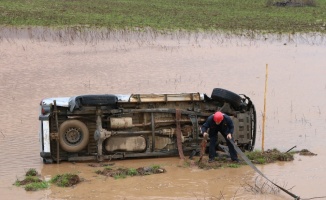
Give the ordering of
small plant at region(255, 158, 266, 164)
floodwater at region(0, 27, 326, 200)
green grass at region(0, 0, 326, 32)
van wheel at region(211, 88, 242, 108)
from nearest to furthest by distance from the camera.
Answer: floodwater at region(0, 27, 326, 200)
small plant at region(255, 158, 266, 164)
van wheel at region(211, 88, 242, 108)
green grass at region(0, 0, 326, 32)

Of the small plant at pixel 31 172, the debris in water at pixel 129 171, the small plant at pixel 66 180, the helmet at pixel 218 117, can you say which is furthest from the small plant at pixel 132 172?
the helmet at pixel 218 117

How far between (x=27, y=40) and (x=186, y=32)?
8.32 metres

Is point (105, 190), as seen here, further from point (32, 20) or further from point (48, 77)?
point (32, 20)

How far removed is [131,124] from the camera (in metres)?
12.1

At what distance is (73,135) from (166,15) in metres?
25.8

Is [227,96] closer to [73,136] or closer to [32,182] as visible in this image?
[73,136]

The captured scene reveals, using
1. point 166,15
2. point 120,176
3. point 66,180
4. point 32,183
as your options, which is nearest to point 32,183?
point 32,183

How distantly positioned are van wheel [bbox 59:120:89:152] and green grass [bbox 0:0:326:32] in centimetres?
1906

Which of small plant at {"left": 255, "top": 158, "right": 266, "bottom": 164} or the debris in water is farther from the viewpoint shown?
small plant at {"left": 255, "top": 158, "right": 266, "bottom": 164}

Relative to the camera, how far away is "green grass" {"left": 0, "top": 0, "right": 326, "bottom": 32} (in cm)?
3228

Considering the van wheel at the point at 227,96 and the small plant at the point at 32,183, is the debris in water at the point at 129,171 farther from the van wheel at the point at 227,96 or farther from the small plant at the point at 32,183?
the van wheel at the point at 227,96

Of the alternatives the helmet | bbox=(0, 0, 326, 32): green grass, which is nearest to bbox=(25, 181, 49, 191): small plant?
the helmet

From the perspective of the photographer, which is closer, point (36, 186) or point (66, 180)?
point (36, 186)

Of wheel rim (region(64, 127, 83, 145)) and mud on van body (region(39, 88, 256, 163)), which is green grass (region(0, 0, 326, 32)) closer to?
mud on van body (region(39, 88, 256, 163))
